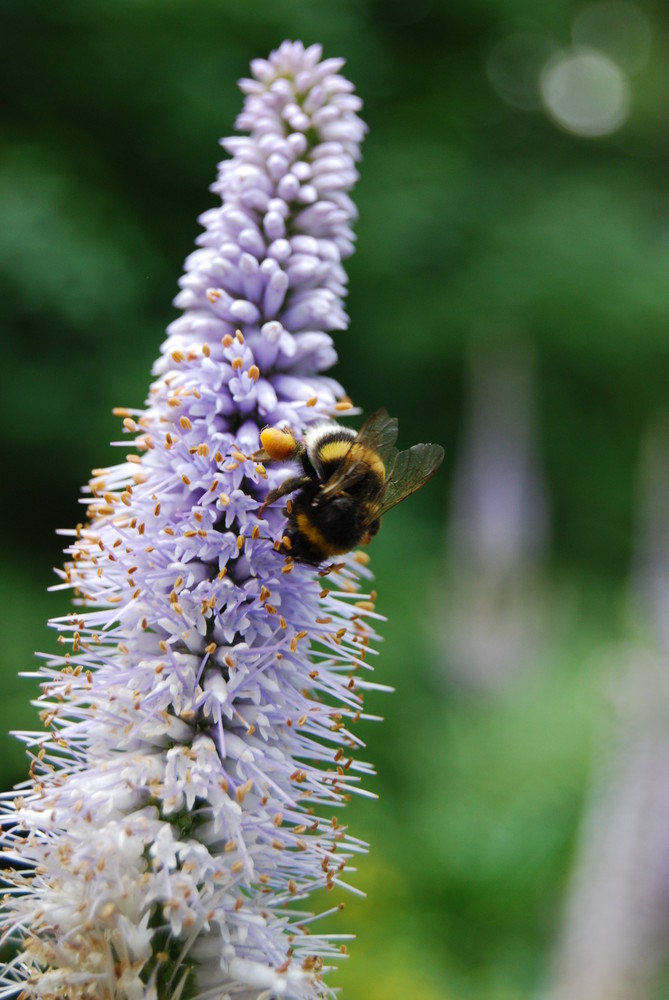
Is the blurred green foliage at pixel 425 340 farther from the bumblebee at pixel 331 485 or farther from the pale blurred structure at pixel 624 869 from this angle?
the bumblebee at pixel 331 485

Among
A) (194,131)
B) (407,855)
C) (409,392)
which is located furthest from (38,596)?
(409,392)

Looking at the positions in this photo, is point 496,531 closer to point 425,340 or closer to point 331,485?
point 425,340

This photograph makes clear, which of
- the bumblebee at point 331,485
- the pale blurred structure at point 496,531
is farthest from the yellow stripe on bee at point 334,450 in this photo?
the pale blurred structure at point 496,531

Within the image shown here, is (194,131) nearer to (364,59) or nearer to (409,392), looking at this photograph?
(364,59)

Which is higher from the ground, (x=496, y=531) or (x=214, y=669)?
(x=496, y=531)

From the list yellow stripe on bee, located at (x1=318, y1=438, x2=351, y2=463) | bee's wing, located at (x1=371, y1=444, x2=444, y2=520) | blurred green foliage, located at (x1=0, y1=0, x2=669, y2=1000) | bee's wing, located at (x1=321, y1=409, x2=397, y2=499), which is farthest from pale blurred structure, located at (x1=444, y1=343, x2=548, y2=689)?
yellow stripe on bee, located at (x1=318, y1=438, x2=351, y2=463)

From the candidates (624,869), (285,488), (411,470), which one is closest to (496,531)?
(624,869)

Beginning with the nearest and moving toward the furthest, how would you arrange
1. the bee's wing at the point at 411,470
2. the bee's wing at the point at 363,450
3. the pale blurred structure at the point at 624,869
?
the bee's wing at the point at 363,450 → the bee's wing at the point at 411,470 → the pale blurred structure at the point at 624,869
